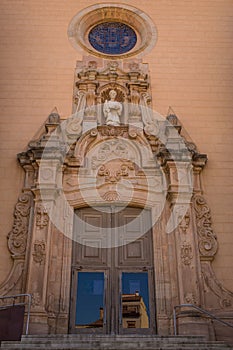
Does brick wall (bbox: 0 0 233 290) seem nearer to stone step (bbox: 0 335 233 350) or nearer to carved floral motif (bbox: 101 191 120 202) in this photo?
carved floral motif (bbox: 101 191 120 202)

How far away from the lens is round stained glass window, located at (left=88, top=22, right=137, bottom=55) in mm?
12219

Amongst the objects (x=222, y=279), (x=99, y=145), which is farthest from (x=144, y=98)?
(x=222, y=279)

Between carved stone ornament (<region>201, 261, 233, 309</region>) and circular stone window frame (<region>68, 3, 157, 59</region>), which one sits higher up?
circular stone window frame (<region>68, 3, 157, 59</region>)

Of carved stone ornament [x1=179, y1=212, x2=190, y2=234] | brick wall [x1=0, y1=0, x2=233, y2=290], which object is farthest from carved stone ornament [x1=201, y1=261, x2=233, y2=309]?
carved stone ornament [x1=179, y1=212, x2=190, y2=234]

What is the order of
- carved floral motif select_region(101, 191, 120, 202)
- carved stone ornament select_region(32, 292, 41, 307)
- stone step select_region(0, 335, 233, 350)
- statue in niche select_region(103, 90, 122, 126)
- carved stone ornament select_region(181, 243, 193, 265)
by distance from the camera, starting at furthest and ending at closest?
statue in niche select_region(103, 90, 122, 126) < carved floral motif select_region(101, 191, 120, 202) < carved stone ornament select_region(181, 243, 193, 265) < carved stone ornament select_region(32, 292, 41, 307) < stone step select_region(0, 335, 233, 350)

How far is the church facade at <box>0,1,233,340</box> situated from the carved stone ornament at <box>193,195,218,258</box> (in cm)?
2

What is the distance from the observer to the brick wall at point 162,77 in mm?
9828

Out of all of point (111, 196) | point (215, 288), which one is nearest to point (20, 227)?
point (111, 196)

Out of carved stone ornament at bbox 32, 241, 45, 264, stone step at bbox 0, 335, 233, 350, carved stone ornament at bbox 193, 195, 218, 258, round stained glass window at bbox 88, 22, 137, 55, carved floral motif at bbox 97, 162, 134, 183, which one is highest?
round stained glass window at bbox 88, 22, 137, 55

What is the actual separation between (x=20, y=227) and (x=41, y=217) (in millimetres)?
546

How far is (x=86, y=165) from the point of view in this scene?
9992mm

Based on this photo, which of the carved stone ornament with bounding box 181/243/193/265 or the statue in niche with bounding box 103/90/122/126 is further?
the statue in niche with bounding box 103/90/122/126

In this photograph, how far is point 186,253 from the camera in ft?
29.1

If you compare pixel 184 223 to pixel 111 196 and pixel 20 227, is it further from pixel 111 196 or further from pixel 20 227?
pixel 20 227
